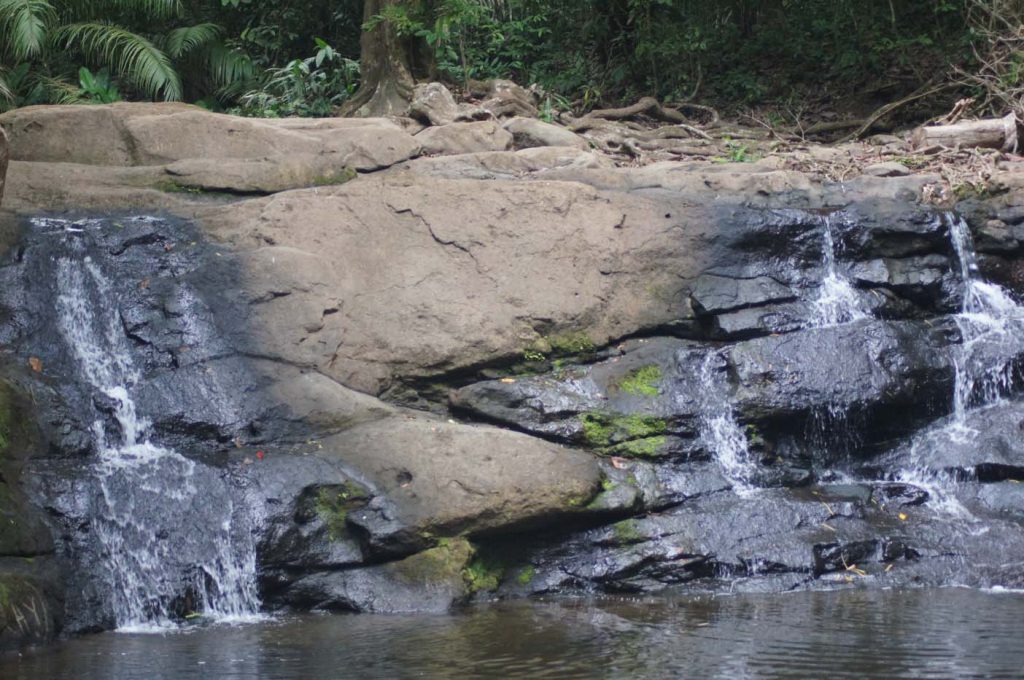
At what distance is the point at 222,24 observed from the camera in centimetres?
1656

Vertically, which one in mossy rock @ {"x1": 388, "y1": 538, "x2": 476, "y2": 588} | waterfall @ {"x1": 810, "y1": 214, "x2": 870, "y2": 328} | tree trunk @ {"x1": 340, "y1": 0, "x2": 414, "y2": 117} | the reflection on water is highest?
tree trunk @ {"x1": 340, "y1": 0, "x2": 414, "y2": 117}

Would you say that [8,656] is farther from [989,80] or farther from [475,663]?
[989,80]

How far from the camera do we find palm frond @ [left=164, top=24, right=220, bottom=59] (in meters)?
15.1

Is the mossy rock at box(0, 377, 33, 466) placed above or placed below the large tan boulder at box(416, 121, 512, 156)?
below

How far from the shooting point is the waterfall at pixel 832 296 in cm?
1007

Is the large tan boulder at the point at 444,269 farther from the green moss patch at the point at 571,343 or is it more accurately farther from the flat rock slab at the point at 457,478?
the flat rock slab at the point at 457,478

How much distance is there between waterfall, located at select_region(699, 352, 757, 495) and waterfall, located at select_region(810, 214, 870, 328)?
1.31 metres

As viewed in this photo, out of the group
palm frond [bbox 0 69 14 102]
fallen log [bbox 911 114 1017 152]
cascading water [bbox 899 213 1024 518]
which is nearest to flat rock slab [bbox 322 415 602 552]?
cascading water [bbox 899 213 1024 518]

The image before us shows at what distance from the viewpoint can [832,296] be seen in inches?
401

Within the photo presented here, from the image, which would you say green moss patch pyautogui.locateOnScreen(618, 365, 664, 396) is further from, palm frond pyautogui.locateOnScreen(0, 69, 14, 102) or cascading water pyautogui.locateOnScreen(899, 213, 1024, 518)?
palm frond pyautogui.locateOnScreen(0, 69, 14, 102)

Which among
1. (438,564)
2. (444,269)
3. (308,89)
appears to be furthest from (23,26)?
(438,564)

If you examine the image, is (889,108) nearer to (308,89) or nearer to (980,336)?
(980,336)

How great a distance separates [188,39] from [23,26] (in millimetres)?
2222

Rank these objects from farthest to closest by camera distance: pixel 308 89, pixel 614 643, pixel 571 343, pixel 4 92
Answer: pixel 308 89, pixel 4 92, pixel 571 343, pixel 614 643
